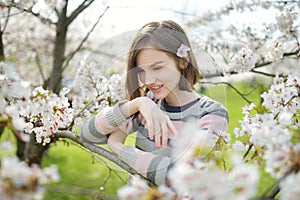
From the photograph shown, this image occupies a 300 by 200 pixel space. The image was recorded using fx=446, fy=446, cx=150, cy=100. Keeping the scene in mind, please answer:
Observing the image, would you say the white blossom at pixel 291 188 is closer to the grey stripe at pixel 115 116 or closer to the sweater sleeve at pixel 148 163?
the sweater sleeve at pixel 148 163

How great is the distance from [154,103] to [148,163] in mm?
155

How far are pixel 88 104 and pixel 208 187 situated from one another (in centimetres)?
142

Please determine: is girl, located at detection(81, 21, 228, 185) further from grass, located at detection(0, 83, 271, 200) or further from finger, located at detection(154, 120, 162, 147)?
grass, located at detection(0, 83, 271, 200)

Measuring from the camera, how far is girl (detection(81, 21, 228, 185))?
1.18 m

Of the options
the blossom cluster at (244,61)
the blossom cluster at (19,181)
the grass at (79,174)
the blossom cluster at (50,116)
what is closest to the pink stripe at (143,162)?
the blossom cluster at (50,116)

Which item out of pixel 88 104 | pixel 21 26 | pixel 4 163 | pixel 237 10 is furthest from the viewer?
pixel 21 26

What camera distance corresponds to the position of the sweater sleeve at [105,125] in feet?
3.98

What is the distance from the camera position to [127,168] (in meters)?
1.08

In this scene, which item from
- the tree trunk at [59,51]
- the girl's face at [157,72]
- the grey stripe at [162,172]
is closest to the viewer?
the grey stripe at [162,172]

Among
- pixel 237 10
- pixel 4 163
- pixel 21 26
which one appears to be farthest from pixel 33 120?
pixel 21 26

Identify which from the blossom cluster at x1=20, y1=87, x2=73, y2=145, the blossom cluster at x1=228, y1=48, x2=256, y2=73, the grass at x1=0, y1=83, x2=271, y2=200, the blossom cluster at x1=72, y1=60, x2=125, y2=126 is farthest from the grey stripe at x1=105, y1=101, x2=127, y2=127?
the grass at x1=0, y1=83, x2=271, y2=200

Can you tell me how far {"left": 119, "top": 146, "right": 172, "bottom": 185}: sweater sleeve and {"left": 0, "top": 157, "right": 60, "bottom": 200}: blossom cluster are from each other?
0.53 metres

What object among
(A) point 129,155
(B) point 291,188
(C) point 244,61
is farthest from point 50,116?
(C) point 244,61

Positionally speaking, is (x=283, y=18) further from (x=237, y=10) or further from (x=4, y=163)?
(x=4, y=163)
